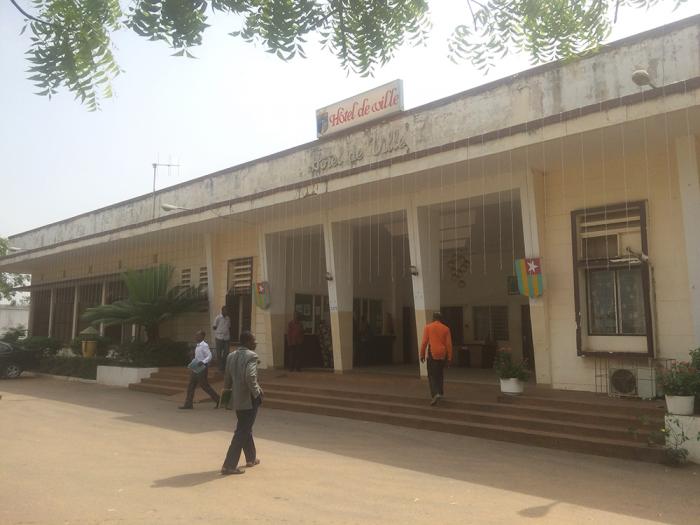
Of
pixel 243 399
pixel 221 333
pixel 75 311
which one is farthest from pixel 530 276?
pixel 75 311

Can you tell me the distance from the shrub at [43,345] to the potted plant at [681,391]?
1829cm

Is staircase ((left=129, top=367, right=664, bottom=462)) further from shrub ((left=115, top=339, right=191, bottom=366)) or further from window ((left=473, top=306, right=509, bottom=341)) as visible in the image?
window ((left=473, top=306, right=509, bottom=341))

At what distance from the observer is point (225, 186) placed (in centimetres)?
1619

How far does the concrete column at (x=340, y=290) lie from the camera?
12953mm

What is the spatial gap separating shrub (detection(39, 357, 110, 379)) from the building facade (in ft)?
8.56

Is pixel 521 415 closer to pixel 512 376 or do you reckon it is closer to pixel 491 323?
pixel 512 376

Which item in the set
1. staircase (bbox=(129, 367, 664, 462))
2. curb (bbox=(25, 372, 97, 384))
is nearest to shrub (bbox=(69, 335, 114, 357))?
curb (bbox=(25, 372, 97, 384))

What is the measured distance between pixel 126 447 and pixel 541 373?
6.72 m

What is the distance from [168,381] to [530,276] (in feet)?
30.0

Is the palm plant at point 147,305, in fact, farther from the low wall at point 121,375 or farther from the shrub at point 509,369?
the shrub at point 509,369

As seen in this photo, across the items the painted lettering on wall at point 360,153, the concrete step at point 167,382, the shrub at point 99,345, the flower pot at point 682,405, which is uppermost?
the painted lettering on wall at point 360,153

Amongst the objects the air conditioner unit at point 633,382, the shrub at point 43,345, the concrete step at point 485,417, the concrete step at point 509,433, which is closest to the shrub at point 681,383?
the concrete step at point 485,417

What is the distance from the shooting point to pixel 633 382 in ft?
27.9

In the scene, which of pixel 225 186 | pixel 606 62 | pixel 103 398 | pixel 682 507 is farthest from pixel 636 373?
pixel 225 186
